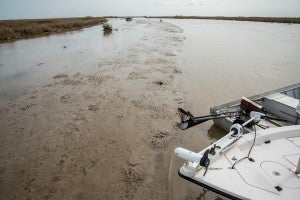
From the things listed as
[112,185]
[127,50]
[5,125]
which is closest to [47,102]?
[5,125]

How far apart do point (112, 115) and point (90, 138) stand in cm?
165

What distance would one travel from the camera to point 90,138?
7.55m

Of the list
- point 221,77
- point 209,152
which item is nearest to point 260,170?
point 209,152

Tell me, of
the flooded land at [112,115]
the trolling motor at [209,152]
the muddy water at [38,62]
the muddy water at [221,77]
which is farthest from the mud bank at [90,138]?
the trolling motor at [209,152]

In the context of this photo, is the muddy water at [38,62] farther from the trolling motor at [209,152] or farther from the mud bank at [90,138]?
the trolling motor at [209,152]

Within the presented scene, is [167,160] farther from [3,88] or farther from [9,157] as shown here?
[3,88]

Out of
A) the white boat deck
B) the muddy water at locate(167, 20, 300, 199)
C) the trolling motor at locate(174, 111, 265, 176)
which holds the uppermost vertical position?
the trolling motor at locate(174, 111, 265, 176)

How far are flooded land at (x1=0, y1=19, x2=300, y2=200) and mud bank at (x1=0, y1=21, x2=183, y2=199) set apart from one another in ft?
0.09

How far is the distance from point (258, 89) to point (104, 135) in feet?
24.9

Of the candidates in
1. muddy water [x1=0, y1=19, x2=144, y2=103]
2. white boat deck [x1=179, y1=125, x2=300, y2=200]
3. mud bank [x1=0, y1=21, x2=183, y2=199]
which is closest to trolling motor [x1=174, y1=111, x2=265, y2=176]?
white boat deck [x1=179, y1=125, x2=300, y2=200]

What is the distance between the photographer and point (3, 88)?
41.0ft

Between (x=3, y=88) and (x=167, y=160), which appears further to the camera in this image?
(x=3, y=88)

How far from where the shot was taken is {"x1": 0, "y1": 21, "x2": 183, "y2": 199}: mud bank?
5.59 meters

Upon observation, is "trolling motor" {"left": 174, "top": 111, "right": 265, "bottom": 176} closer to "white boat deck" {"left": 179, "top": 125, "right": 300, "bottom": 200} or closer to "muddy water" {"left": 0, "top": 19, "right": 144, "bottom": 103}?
"white boat deck" {"left": 179, "top": 125, "right": 300, "bottom": 200}
